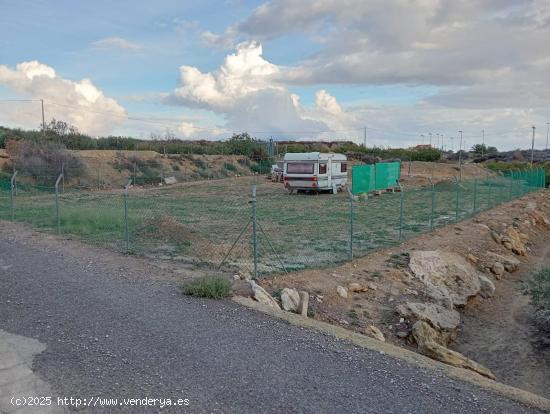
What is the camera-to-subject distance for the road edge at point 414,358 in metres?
6.17

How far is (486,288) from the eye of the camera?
45.4 ft

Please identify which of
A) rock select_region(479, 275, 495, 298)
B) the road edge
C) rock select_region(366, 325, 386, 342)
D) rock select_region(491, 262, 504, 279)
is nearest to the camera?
the road edge

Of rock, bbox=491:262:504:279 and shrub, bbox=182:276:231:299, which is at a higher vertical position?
shrub, bbox=182:276:231:299

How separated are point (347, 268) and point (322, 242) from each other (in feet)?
10.7

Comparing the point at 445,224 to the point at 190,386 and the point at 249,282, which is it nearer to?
the point at 249,282

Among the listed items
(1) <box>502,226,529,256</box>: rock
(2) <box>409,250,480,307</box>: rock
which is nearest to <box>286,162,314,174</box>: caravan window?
(1) <box>502,226,529,256</box>: rock

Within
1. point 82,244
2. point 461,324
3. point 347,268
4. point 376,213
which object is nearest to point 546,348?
point 461,324

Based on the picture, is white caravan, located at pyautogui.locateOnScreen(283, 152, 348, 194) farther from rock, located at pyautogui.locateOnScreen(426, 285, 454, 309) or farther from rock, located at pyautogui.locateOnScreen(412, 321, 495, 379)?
rock, located at pyautogui.locateOnScreen(412, 321, 495, 379)

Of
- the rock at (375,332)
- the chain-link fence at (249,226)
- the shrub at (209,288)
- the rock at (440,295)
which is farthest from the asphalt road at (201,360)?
the rock at (440,295)

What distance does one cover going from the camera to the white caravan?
33.5m

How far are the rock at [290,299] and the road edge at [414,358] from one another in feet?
1.94

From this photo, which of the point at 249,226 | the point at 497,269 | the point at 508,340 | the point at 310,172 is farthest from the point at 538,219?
the point at 508,340

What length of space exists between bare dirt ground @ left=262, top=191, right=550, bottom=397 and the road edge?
1.25 meters

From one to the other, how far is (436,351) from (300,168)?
84.1ft
